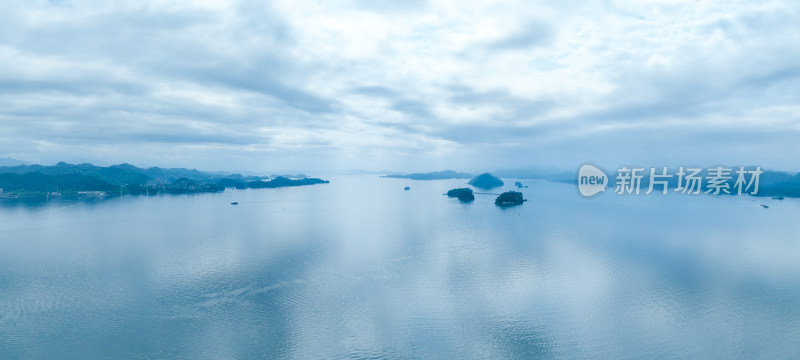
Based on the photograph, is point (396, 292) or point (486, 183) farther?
point (486, 183)

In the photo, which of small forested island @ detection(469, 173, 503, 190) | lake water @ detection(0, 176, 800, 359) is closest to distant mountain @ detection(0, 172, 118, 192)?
lake water @ detection(0, 176, 800, 359)

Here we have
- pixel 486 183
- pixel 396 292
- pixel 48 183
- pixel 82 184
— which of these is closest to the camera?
pixel 396 292

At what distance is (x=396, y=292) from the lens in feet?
72.1

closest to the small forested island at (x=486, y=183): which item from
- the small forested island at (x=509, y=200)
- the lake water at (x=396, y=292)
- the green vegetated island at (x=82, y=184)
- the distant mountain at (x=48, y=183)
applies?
the small forested island at (x=509, y=200)

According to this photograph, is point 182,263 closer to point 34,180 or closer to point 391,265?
point 391,265

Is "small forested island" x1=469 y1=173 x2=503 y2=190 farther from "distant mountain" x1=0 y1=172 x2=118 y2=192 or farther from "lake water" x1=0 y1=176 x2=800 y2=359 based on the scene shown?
"distant mountain" x1=0 y1=172 x2=118 y2=192

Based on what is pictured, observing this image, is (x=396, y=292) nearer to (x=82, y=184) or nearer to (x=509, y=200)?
(x=509, y=200)

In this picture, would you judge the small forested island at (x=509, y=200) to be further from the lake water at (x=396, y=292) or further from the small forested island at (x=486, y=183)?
the small forested island at (x=486, y=183)

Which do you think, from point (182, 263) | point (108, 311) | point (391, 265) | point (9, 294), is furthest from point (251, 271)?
point (9, 294)

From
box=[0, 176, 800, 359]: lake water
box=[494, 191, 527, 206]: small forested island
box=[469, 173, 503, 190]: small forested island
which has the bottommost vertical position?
box=[0, 176, 800, 359]: lake water

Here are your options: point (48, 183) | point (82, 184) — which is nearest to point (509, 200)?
point (82, 184)

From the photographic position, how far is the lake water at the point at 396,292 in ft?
52.4

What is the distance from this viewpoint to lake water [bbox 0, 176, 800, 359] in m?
16.0

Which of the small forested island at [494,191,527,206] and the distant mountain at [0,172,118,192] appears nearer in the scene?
the small forested island at [494,191,527,206]
